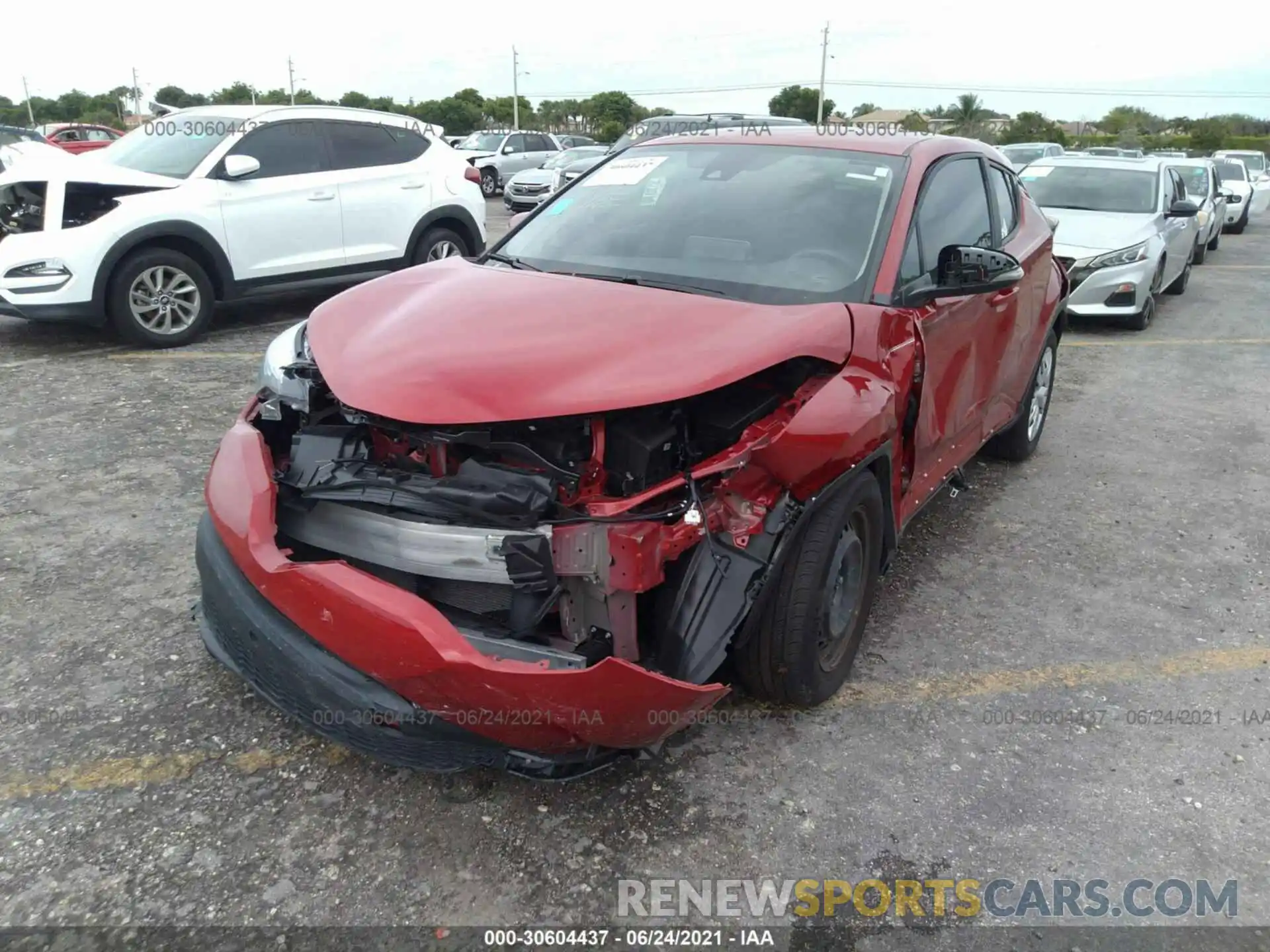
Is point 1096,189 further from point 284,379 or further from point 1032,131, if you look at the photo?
point 1032,131

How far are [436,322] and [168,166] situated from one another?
583cm

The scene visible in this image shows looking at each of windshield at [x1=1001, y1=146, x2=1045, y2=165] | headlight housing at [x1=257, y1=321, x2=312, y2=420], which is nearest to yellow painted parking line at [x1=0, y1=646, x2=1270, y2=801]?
headlight housing at [x1=257, y1=321, x2=312, y2=420]

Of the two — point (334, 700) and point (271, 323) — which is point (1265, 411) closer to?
point (334, 700)

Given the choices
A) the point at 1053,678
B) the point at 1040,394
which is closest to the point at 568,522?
the point at 1053,678

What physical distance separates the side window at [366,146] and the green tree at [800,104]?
5445cm

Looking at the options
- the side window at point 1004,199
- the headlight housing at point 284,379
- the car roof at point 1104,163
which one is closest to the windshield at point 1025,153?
the car roof at point 1104,163

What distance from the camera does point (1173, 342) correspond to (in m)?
8.77

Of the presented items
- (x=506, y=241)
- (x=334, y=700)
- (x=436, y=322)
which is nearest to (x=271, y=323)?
(x=506, y=241)

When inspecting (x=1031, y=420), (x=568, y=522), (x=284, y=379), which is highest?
(x=284, y=379)

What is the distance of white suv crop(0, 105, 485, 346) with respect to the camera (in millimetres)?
6676

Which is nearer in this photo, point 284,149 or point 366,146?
point 284,149

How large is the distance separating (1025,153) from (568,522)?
67.2ft

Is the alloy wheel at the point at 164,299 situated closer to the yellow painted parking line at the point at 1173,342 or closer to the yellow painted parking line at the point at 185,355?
the yellow painted parking line at the point at 185,355

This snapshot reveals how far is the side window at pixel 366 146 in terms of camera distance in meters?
8.06
